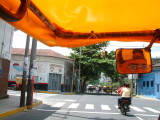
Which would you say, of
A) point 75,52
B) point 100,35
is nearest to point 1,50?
point 100,35

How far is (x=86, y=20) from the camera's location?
139 inches

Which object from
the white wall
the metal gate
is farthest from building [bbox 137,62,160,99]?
the white wall

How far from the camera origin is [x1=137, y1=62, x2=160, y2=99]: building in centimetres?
3681

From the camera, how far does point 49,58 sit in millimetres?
38969

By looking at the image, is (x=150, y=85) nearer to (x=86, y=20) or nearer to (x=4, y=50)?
(x=4, y=50)

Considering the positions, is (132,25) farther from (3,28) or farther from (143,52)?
(3,28)

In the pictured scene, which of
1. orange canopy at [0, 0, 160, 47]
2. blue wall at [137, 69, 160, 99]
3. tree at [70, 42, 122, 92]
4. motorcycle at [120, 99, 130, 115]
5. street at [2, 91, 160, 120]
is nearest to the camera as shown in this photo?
orange canopy at [0, 0, 160, 47]

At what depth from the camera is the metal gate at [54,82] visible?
3800 cm

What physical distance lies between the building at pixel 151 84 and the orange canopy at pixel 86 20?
28.6m

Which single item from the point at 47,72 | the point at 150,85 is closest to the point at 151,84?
the point at 150,85

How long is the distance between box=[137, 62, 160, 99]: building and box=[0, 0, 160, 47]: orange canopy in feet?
93.8

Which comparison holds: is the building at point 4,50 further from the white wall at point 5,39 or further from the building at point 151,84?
the building at point 151,84

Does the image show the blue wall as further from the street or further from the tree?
the street

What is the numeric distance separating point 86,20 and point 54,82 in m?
35.8
